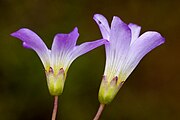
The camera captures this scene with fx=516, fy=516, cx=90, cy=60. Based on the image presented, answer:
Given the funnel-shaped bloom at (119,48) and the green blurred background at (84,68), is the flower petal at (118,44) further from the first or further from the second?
the green blurred background at (84,68)

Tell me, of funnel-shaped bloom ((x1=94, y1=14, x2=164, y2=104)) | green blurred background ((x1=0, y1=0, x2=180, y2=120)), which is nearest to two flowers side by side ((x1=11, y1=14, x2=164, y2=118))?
funnel-shaped bloom ((x1=94, y1=14, x2=164, y2=104))

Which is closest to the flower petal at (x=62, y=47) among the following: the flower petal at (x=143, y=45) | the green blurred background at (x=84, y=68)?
the flower petal at (x=143, y=45)

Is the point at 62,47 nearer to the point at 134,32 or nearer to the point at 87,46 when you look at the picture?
the point at 87,46

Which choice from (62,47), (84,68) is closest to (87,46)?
(62,47)

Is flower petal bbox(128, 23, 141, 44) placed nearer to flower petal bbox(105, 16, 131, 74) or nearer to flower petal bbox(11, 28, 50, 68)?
flower petal bbox(105, 16, 131, 74)

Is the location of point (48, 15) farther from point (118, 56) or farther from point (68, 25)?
point (118, 56)

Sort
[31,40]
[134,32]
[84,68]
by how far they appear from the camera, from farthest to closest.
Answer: [84,68] < [134,32] < [31,40]

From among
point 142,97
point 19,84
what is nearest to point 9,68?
point 19,84
